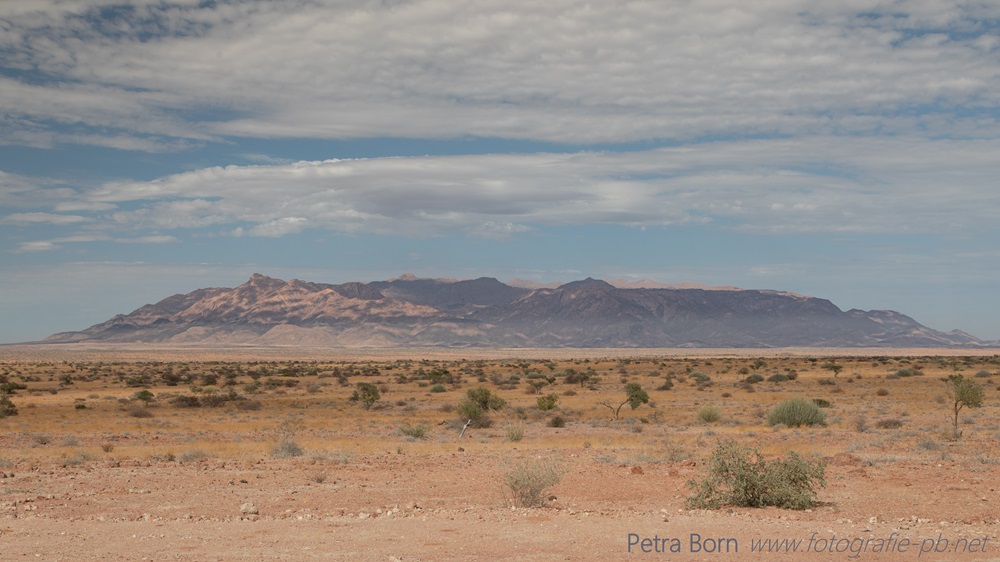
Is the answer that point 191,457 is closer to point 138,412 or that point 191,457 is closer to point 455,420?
point 455,420

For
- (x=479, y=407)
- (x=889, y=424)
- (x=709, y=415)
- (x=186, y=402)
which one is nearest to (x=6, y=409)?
(x=186, y=402)

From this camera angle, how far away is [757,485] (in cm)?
1563

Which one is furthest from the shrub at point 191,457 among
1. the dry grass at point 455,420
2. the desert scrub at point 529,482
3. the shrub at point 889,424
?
the shrub at point 889,424

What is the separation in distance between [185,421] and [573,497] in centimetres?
2728

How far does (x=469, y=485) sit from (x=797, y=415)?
18.5m

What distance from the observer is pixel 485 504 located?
54.3ft

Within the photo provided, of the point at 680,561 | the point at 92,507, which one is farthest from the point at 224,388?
the point at 680,561

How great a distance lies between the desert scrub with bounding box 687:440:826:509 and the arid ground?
1.28ft

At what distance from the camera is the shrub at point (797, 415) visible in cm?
3316

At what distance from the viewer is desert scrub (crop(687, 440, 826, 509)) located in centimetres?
1548

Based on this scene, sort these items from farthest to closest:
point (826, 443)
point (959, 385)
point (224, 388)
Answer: point (224, 388) → point (959, 385) → point (826, 443)

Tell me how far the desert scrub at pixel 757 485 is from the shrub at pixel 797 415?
1792cm

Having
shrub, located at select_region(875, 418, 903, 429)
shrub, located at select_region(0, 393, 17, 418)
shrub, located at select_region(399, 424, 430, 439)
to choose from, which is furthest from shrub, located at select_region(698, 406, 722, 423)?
shrub, located at select_region(0, 393, 17, 418)

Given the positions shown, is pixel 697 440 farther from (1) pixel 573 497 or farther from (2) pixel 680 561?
(2) pixel 680 561
